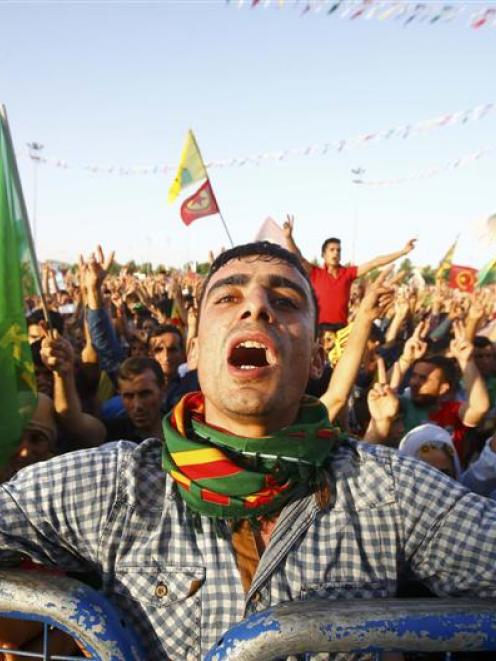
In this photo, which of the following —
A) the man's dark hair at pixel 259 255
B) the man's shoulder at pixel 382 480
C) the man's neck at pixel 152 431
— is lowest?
the man's neck at pixel 152 431

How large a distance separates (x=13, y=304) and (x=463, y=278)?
21.2 feet

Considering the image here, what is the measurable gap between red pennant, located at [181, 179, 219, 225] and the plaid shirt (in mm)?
8076

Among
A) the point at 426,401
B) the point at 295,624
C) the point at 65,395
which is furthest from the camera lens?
the point at 426,401

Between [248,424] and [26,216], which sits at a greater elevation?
[26,216]

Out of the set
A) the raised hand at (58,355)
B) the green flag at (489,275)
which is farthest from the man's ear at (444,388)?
the green flag at (489,275)

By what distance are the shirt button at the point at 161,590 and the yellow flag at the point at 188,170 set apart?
A: 8348 millimetres

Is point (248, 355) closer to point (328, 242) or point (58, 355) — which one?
point (58, 355)

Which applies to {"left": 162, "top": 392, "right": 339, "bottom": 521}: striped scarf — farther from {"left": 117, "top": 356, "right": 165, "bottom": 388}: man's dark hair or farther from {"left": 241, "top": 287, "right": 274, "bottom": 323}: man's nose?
{"left": 117, "top": 356, "right": 165, "bottom": 388}: man's dark hair

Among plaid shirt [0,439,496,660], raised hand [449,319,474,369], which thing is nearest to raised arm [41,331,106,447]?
plaid shirt [0,439,496,660]

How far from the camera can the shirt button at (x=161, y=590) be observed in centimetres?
140

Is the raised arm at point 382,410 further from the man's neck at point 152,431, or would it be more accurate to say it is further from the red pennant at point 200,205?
the red pennant at point 200,205

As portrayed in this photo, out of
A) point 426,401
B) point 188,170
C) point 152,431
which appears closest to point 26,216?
point 152,431

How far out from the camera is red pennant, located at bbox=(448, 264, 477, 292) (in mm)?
7854

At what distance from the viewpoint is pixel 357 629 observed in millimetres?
1158
